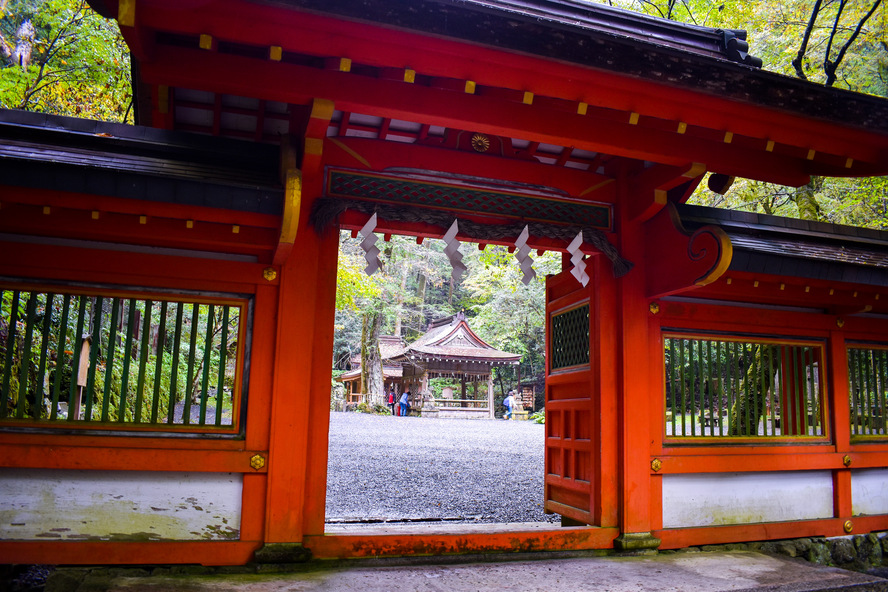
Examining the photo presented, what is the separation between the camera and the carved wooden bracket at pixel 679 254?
3909 mm

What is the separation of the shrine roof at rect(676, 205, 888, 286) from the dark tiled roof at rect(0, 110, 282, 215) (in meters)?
3.28

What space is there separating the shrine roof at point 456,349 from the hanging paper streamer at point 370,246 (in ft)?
78.1

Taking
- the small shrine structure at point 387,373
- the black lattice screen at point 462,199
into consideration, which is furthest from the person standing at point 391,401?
the black lattice screen at point 462,199

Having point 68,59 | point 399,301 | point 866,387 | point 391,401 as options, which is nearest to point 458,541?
point 866,387

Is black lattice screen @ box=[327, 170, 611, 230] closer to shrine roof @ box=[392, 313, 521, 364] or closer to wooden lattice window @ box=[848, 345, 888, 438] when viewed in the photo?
wooden lattice window @ box=[848, 345, 888, 438]

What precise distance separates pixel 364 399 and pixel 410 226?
26999 millimetres

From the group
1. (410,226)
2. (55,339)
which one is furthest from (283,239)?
(55,339)

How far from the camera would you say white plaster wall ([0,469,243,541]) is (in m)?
3.41

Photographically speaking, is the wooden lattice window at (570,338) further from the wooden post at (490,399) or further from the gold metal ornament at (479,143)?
the wooden post at (490,399)

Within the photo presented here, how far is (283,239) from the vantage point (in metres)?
3.41

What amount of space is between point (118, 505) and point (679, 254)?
161 inches

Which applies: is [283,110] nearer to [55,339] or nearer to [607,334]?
[607,334]

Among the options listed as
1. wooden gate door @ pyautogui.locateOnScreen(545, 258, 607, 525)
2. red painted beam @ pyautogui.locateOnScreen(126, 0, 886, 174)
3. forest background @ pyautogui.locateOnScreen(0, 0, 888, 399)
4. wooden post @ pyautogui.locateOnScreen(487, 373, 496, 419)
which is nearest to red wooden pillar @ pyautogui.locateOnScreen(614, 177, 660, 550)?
wooden gate door @ pyautogui.locateOnScreen(545, 258, 607, 525)

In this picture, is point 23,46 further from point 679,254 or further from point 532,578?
point 532,578
